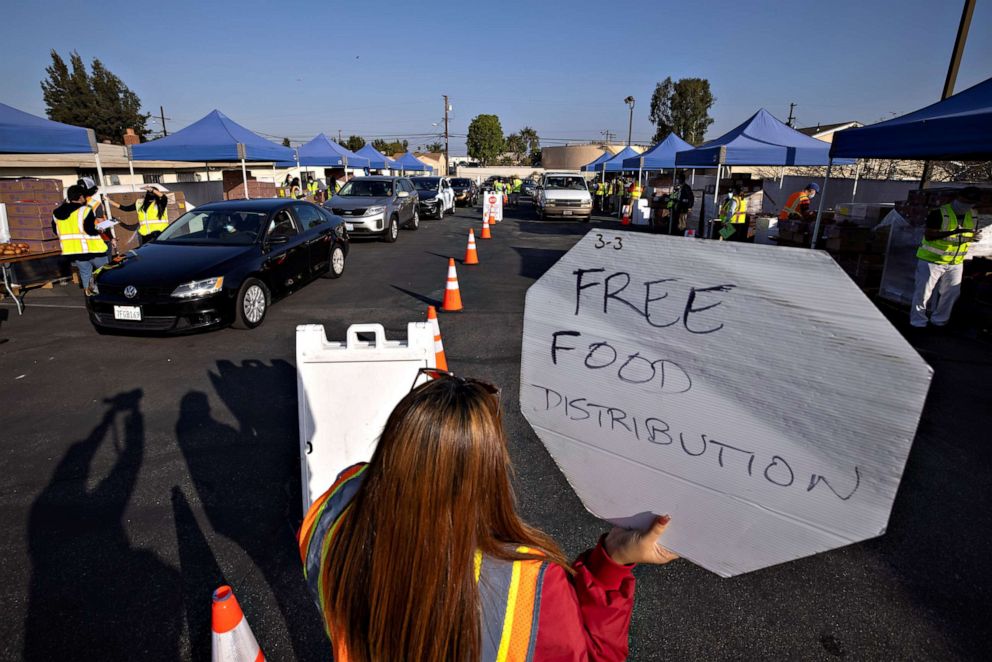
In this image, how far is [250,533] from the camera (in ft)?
9.95

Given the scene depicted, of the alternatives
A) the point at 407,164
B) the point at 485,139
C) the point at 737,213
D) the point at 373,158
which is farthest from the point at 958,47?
the point at 485,139

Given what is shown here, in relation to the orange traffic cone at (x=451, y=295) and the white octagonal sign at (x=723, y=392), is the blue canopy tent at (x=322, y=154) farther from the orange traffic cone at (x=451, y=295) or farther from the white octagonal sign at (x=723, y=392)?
the white octagonal sign at (x=723, y=392)

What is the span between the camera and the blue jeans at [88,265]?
788cm

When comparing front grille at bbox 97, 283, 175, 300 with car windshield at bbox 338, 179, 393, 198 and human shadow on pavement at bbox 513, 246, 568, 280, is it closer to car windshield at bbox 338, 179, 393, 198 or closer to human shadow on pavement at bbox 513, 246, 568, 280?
human shadow on pavement at bbox 513, 246, 568, 280

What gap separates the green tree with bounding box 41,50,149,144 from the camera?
170ft

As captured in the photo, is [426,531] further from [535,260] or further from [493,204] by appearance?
[493,204]

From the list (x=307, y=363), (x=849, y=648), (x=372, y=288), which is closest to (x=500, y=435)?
(x=307, y=363)

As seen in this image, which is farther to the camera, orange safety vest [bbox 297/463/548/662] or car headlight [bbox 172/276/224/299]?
car headlight [bbox 172/276/224/299]

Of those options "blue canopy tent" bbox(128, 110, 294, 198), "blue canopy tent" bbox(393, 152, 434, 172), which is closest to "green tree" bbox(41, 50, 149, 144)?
"blue canopy tent" bbox(393, 152, 434, 172)

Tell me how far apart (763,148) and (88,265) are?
13.9 m

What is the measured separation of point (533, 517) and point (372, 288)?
6.70m

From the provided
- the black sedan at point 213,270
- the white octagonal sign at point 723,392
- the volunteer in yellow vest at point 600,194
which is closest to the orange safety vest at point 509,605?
the white octagonal sign at point 723,392

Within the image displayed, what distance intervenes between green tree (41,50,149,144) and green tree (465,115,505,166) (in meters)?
42.3

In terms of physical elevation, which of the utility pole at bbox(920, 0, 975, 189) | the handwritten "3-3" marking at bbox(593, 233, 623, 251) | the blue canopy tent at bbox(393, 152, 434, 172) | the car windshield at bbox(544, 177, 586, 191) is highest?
the utility pole at bbox(920, 0, 975, 189)
